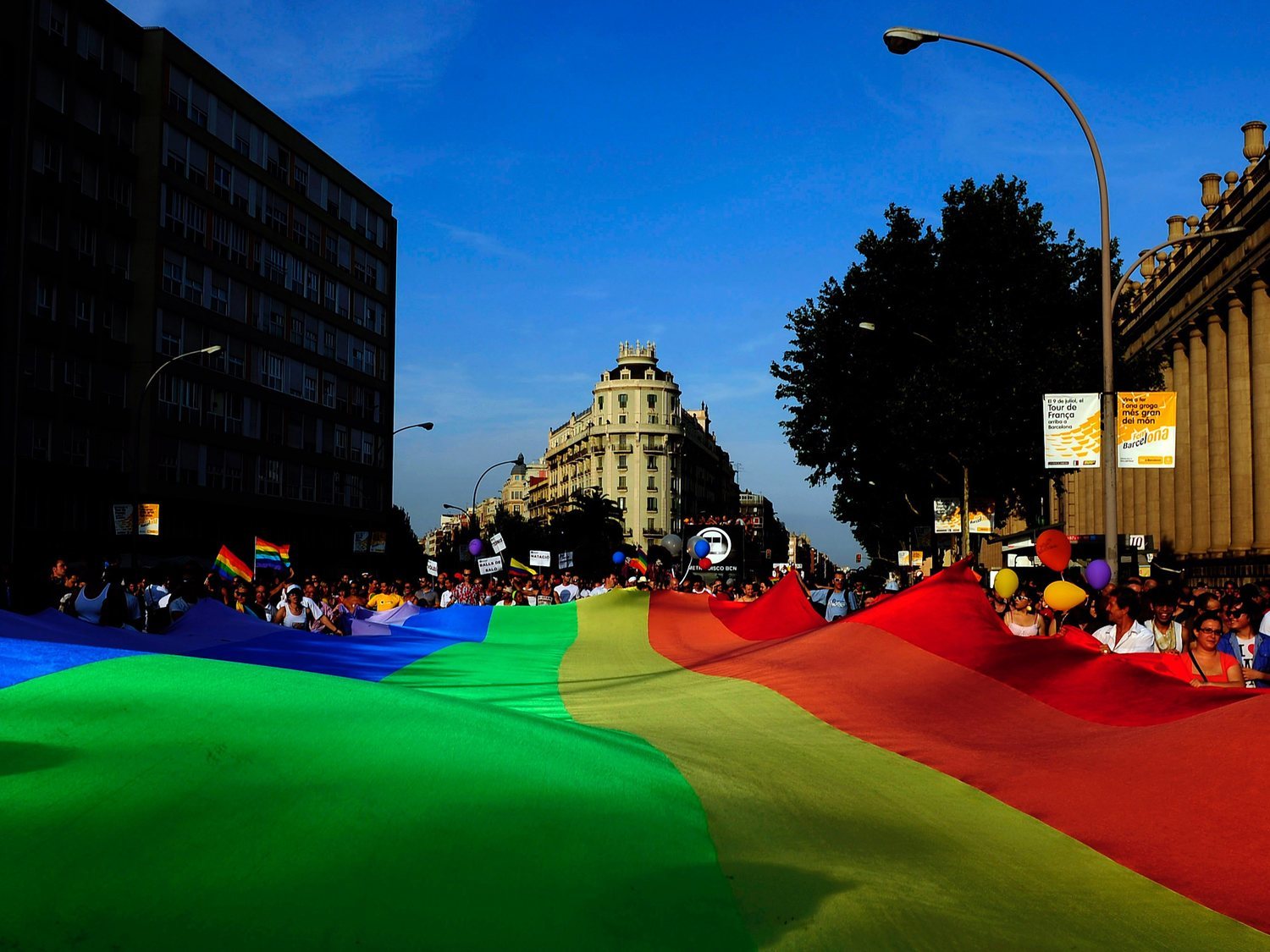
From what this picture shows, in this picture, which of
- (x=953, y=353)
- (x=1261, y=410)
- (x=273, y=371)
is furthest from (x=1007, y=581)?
(x=273, y=371)

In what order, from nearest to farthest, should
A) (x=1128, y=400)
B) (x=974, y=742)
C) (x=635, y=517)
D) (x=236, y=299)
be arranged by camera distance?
1. (x=974, y=742)
2. (x=1128, y=400)
3. (x=236, y=299)
4. (x=635, y=517)

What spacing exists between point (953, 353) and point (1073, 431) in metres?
20.0

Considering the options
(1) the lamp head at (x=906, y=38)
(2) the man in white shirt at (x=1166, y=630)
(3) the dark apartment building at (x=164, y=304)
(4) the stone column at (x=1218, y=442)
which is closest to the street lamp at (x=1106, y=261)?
(1) the lamp head at (x=906, y=38)

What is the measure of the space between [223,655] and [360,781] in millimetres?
9081

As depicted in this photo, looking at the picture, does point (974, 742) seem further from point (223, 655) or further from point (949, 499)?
point (949, 499)

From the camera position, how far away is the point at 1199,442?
54375 millimetres

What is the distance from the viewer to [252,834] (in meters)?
3.88

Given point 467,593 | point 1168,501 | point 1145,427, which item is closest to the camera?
point 1145,427

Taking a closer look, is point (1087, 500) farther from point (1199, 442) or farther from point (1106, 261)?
point (1106, 261)

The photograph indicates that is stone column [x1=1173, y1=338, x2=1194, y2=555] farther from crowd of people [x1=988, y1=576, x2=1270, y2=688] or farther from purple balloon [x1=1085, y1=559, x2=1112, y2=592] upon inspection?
crowd of people [x1=988, y1=576, x2=1270, y2=688]

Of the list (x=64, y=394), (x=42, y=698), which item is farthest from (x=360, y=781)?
(x=64, y=394)

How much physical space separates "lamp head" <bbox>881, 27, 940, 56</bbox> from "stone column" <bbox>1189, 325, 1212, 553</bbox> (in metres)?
39.5

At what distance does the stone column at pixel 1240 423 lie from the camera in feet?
151

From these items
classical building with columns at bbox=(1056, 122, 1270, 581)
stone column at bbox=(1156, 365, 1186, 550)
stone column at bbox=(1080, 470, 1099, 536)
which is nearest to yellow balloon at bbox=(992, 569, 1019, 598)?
classical building with columns at bbox=(1056, 122, 1270, 581)
